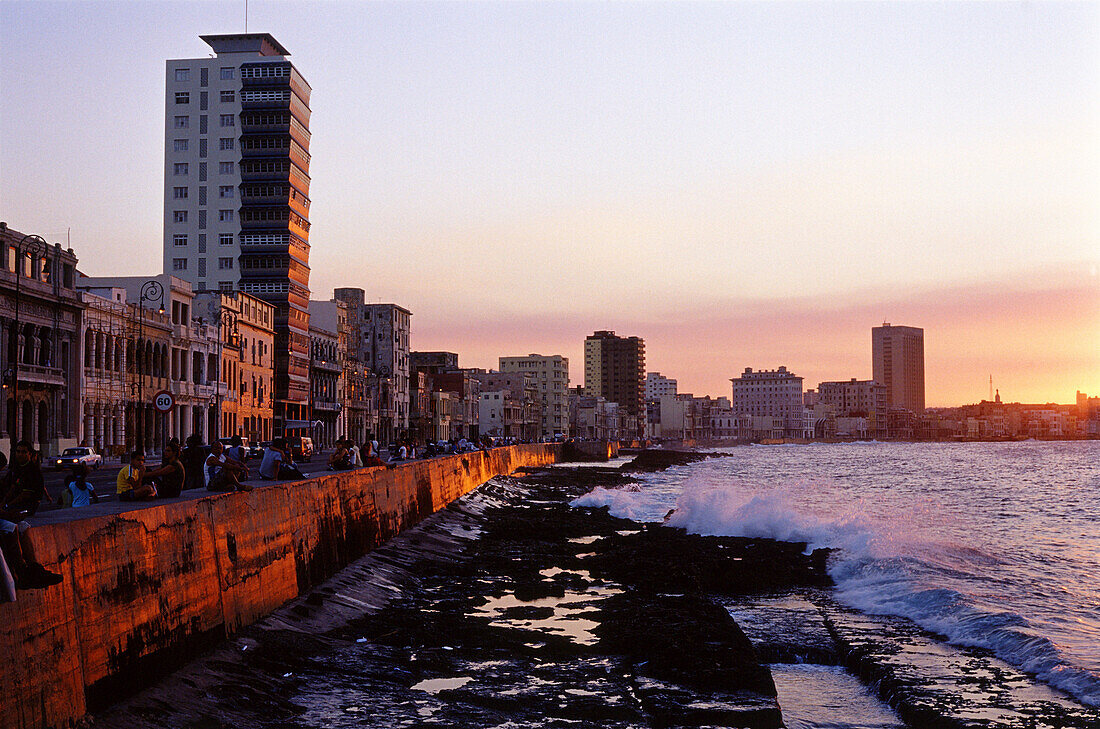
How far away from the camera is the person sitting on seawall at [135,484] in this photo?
15.4 meters

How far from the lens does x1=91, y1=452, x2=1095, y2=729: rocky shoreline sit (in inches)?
499

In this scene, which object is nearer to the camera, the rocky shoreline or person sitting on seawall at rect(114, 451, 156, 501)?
the rocky shoreline

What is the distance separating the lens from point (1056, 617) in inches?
848

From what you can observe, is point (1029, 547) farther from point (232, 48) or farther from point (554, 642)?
point (232, 48)

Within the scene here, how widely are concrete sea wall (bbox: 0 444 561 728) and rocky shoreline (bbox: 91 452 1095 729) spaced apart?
0.41m

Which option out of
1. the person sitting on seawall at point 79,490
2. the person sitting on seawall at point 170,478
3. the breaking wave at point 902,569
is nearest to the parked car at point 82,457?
the breaking wave at point 902,569

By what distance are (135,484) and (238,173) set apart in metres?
96.5

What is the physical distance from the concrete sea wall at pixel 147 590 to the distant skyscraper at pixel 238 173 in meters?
86.4

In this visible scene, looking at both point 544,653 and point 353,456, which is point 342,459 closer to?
point 353,456

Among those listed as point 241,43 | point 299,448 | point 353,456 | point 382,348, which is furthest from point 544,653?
point 382,348

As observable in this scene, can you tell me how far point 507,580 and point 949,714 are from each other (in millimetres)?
12459

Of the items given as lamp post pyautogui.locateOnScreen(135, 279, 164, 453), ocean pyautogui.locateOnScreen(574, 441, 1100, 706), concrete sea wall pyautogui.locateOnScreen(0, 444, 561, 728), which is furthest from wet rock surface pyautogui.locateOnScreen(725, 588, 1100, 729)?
lamp post pyautogui.locateOnScreen(135, 279, 164, 453)

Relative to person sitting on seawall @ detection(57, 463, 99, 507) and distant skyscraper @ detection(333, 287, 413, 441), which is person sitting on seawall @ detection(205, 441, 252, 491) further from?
distant skyscraper @ detection(333, 287, 413, 441)

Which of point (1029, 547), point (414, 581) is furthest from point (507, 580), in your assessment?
point (1029, 547)
